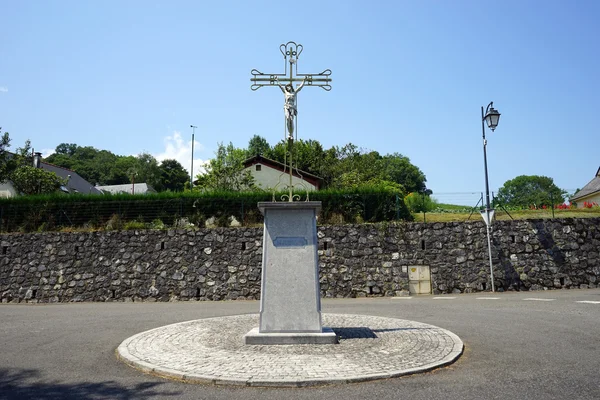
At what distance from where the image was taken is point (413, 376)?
17.1ft

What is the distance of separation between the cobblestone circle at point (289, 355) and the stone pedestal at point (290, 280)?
29cm

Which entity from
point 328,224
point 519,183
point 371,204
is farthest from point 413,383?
point 519,183

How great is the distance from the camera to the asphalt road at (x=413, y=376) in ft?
15.2

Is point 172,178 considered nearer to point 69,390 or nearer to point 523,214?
point 523,214

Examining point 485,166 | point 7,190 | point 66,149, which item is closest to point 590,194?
point 485,166

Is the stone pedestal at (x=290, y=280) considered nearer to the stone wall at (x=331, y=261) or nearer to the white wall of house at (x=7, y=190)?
the stone wall at (x=331, y=261)

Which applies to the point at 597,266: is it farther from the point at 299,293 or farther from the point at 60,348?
the point at 60,348

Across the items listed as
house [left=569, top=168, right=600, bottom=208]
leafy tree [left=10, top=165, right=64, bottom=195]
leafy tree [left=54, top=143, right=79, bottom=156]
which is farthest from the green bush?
leafy tree [left=54, top=143, right=79, bottom=156]

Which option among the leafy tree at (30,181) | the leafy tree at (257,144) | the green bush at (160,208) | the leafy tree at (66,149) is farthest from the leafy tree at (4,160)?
the leafy tree at (66,149)

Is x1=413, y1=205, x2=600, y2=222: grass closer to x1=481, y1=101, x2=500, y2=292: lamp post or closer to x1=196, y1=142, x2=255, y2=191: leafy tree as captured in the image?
x1=481, y1=101, x2=500, y2=292: lamp post

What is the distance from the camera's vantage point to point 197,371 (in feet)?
17.3

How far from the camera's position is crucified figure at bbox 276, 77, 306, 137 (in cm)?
794

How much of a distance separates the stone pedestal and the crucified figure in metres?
1.64

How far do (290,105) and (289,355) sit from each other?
4.45m
